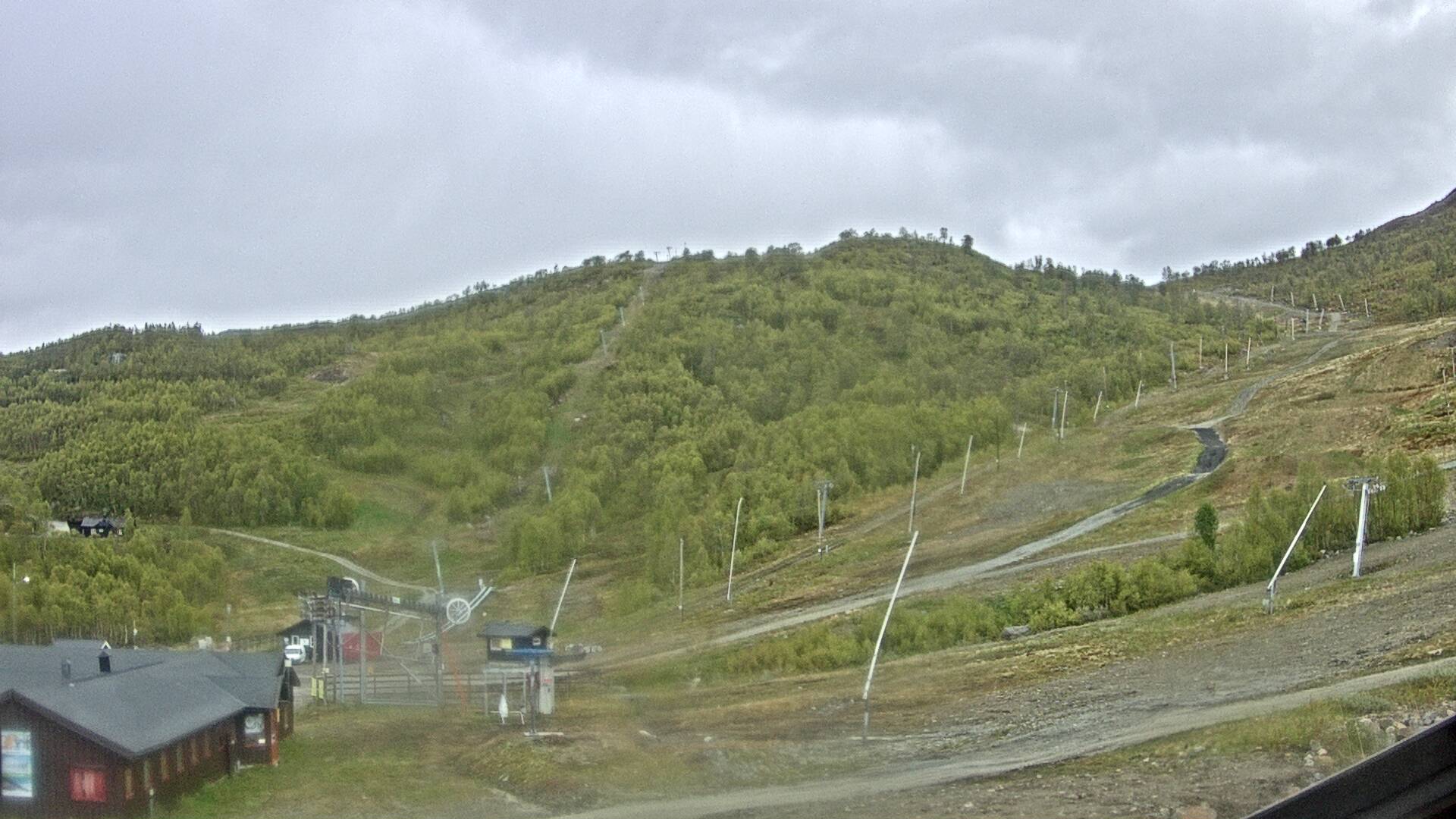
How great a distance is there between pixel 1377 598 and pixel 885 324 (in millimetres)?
20906

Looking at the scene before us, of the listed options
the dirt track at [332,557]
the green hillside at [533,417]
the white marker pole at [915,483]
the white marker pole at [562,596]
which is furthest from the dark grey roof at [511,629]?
the white marker pole at [915,483]

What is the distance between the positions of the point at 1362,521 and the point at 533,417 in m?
12.1

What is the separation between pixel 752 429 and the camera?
24422 mm

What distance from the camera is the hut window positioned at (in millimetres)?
9375

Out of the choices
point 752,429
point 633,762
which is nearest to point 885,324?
point 752,429

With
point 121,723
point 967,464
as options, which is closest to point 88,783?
point 121,723

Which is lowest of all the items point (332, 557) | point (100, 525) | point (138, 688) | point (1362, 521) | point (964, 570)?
point (964, 570)

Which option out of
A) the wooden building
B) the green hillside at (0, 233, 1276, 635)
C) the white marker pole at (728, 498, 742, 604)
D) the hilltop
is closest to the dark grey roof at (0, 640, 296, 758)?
the wooden building

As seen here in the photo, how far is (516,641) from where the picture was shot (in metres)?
14.3

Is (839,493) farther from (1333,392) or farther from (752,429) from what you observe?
(1333,392)

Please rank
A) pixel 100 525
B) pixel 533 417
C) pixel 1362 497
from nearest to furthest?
pixel 100 525 → pixel 1362 497 → pixel 533 417

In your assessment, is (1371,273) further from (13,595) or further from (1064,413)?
(13,595)

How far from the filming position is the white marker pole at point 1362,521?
15.0m

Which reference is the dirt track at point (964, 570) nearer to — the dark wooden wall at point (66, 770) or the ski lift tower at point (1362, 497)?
the ski lift tower at point (1362, 497)
